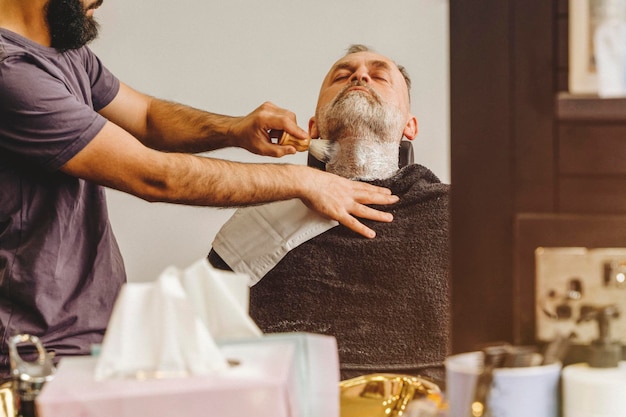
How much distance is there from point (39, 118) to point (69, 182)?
18cm

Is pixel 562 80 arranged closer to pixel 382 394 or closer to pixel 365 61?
pixel 382 394

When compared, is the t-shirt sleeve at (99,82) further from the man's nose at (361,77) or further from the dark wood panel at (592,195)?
the dark wood panel at (592,195)

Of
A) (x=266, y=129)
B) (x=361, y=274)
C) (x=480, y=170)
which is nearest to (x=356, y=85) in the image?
(x=266, y=129)

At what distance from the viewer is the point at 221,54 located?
8.11ft

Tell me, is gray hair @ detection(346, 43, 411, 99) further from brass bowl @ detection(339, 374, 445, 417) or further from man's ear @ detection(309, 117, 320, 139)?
brass bowl @ detection(339, 374, 445, 417)

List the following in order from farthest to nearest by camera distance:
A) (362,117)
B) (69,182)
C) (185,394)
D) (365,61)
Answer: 1. (365,61)
2. (362,117)
3. (69,182)
4. (185,394)

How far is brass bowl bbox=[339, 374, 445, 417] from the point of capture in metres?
0.96

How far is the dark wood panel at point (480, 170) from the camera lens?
90 cm

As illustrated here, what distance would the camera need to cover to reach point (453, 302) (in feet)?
3.05

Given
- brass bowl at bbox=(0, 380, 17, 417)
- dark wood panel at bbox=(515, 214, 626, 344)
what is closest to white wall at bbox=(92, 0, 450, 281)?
brass bowl at bbox=(0, 380, 17, 417)

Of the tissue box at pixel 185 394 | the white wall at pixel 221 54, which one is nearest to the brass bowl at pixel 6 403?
the tissue box at pixel 185 394

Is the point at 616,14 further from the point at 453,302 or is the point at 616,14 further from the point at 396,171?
the point at 396,171

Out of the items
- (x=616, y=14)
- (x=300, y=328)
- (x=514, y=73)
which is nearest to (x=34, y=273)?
(x=300, y=328)

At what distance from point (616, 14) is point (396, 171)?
1.24m
